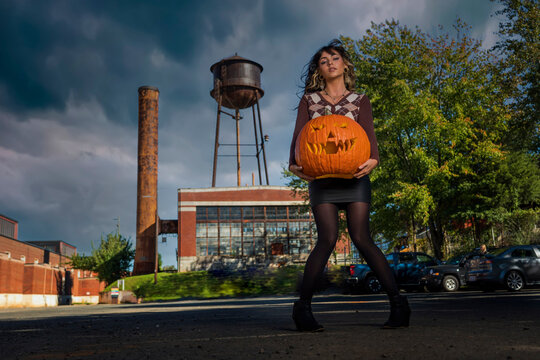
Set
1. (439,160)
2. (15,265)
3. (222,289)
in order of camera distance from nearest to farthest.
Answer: (439,160)
(222,289)
(15,265)

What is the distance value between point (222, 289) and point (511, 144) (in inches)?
712

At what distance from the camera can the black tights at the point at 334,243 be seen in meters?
3.64

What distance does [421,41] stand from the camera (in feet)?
71.5

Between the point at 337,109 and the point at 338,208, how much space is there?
2.93 feet

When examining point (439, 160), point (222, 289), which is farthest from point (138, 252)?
point (439, 160)

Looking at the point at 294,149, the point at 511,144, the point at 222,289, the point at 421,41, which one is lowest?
the point at 222,289

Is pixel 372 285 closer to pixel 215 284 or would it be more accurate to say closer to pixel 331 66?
pixel 331 66

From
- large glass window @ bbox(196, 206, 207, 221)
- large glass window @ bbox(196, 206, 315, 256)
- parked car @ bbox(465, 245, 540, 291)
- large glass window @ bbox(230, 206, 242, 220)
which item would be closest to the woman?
parked car @ bbox(465, 245, 540, 291)

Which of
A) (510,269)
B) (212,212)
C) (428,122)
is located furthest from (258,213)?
(510,269)

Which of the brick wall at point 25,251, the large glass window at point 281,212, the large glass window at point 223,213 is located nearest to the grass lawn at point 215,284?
the large glass window at point 223,213

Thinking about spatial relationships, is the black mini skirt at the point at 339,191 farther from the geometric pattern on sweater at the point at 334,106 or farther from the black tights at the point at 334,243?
the geometric pattern on sweater at the point at 334,106

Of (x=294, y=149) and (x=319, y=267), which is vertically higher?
(x=294, y=149)

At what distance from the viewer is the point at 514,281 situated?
1348 cm

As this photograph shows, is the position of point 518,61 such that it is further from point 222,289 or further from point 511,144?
point 222,289
